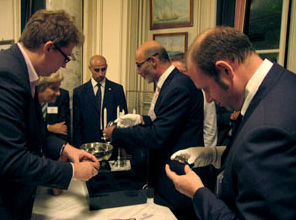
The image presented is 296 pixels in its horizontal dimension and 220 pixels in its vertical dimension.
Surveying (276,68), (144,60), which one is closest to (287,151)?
(276,68)

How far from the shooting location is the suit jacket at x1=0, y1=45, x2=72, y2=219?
0.95 meters

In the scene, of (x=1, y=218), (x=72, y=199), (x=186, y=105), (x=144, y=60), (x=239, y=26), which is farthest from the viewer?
(x=239, y=26)

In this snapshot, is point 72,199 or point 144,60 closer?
point 72,199

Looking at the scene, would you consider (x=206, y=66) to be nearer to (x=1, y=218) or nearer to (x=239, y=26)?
(x=1, y=218)

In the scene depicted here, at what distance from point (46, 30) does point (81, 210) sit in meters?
0.82

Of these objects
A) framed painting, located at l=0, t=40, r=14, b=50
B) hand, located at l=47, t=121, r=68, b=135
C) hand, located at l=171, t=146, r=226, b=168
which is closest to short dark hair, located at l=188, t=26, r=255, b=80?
hand, located at l=171, t=146, r=226, b=168

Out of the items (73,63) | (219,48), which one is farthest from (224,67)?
(73,63)

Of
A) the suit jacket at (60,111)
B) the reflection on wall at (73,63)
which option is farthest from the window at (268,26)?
the suit jacket at (60,111)

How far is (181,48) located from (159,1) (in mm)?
692

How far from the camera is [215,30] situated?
2.84 ft

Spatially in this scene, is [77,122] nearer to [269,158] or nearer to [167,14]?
[167,14]

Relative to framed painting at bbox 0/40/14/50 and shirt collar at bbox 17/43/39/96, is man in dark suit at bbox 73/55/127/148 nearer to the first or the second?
shirt collar at bbox 17/43/39/96

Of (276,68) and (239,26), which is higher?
(239,26)

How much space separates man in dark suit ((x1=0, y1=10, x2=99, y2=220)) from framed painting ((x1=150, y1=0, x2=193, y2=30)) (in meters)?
2.45
